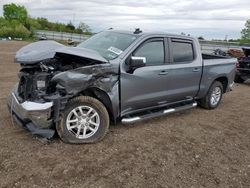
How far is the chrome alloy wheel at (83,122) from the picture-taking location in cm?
466

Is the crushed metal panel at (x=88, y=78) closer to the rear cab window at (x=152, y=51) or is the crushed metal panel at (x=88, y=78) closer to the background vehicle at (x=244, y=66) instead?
the rear cab window at (x=152, y=51)

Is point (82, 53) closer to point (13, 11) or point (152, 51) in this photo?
point (152, 51)

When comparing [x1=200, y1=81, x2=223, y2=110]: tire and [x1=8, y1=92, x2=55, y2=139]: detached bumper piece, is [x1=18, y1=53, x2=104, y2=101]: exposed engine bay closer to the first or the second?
[x1=8, y1=92, x2=55, y2=139]: detached bumper piece

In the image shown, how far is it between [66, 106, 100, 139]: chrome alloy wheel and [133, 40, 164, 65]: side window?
128 centimetres

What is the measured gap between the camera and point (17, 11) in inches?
3051

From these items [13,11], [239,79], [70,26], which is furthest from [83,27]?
[239,79]

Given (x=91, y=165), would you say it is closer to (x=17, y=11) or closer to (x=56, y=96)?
(x=56, y=96)

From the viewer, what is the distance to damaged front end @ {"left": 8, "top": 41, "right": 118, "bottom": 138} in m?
4.42

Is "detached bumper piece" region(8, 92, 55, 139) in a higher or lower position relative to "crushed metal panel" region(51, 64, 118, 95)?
lower

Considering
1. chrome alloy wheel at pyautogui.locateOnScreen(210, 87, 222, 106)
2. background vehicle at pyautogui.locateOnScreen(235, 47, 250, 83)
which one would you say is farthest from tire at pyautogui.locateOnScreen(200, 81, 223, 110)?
background vehicle at pyautogui.locateOnScreen(235, 47, 250, 83)

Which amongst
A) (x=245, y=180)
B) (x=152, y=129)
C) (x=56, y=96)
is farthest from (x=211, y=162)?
(x=56, y=96)

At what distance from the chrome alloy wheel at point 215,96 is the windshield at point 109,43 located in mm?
2776

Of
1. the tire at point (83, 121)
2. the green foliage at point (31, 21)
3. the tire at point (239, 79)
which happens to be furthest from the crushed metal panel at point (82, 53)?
the green foliage at point (31, 21)

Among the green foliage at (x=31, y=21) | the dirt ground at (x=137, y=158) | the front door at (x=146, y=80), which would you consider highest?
the green foliage at (x=31, y=21)
